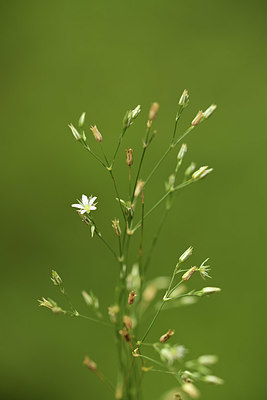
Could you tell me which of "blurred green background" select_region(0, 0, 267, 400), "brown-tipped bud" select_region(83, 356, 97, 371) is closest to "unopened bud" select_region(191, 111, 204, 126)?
"brown-tipped bud" select_region(83, 356, 97, 371)

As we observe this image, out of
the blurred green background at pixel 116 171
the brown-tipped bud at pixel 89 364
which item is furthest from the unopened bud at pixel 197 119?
the blurred green background at pixel 116 171

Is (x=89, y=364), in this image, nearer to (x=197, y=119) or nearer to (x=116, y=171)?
(x=197, y=119)

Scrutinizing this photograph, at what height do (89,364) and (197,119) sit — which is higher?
(197,119)

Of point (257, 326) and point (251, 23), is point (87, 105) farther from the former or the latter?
point (257, 326)

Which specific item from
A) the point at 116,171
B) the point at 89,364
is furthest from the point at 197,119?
the point at 116,171

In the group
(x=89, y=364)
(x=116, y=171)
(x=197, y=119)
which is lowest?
(x=89, y=364)

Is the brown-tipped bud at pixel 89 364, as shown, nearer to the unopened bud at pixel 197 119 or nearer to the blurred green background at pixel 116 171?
the unopened bud at pixel 197 119

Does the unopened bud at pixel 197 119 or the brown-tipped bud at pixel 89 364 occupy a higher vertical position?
the unopened bud at pixel 197 119

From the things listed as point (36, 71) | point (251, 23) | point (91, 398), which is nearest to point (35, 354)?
point (91, 398)

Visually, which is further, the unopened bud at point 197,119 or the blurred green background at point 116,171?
the blurred green background at point 116,171
